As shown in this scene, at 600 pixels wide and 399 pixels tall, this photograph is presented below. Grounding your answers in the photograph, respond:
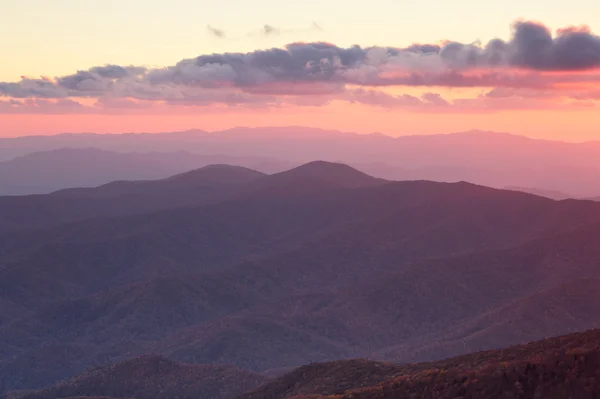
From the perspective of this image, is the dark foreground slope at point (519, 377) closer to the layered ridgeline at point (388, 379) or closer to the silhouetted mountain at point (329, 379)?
the layered ridgeline at point (388, 379)

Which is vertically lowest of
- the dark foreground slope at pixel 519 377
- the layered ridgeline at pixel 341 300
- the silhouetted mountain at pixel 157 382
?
the layered ridgeline at pixel 341 300

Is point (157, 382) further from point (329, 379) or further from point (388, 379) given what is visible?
point (388, 379)

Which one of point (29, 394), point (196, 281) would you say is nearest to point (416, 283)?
point (196, 281)

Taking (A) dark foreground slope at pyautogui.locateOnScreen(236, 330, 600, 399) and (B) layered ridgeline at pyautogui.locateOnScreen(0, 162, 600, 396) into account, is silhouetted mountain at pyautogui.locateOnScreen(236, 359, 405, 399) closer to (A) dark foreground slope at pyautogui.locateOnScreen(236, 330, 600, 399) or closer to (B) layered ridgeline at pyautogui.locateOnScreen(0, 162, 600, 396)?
(A) dark foreground slope at pyautogui.locateOnScreen(236, 330, 600, 399)

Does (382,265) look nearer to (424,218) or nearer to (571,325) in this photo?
(424,218)

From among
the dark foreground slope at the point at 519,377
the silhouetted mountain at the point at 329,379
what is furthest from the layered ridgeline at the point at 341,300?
the dark foreground slope at the point at 519,377

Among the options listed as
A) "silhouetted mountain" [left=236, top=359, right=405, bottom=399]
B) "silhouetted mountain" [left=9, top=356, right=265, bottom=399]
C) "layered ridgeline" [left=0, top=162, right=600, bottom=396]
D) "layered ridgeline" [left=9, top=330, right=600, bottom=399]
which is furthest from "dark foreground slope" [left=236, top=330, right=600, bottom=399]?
"layered ridgeline" [left=0, top=162, right=600, bottom=396]

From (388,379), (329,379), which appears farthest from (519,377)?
(329,379)
